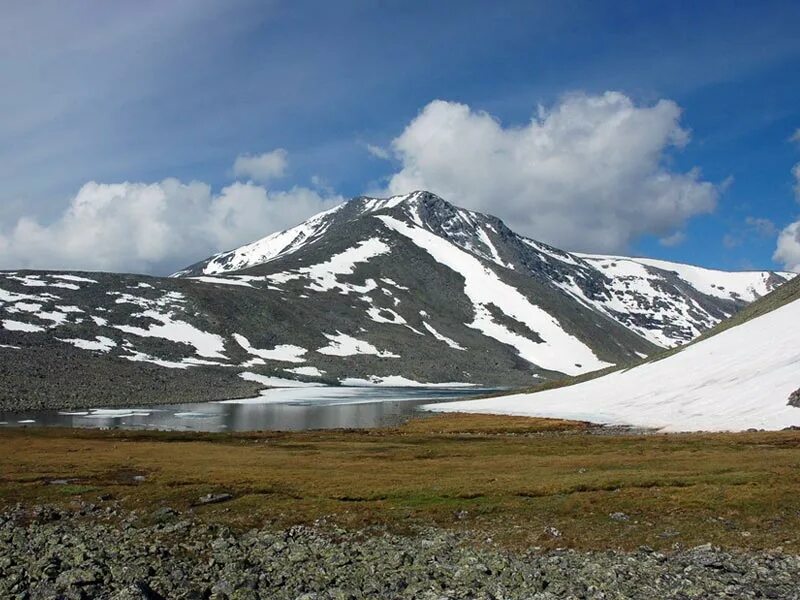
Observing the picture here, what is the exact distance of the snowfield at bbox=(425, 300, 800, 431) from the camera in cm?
9525

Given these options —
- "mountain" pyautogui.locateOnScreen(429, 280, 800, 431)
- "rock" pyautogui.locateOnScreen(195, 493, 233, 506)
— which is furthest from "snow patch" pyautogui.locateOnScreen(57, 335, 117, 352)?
"rock" pyautogui.locateOnScreen(195, 493, 233, 506)

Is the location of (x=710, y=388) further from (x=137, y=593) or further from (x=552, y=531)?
(x=137, y=593)

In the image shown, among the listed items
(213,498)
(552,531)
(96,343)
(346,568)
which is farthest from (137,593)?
(96,343)

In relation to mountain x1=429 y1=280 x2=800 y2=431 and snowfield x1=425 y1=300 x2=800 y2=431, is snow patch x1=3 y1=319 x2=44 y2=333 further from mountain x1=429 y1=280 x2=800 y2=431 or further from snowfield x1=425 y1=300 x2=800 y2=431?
mountain x1=429 y1=280 x2=800 y2=431

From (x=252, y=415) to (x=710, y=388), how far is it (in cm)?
7882

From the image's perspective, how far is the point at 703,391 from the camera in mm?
110938

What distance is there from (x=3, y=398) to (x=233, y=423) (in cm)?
5011

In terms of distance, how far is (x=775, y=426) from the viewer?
8475 cm

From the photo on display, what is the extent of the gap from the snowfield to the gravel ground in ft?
230

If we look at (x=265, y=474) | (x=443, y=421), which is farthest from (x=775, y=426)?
(x=265, y=474)

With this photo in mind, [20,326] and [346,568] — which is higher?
[20,326]

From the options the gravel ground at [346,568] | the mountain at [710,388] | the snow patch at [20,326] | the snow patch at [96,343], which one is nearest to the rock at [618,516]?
the gravel ground at [346,568]

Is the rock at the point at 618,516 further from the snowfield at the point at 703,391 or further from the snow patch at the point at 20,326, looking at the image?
the snow patch at the point at 20,326

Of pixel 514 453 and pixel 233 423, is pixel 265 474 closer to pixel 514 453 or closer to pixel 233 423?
pixel 514 453
